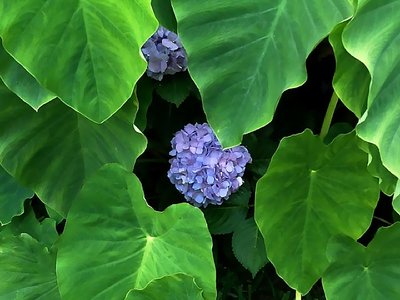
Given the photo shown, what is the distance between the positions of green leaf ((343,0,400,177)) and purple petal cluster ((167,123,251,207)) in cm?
29

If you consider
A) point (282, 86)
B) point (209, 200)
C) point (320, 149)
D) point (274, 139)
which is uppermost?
point (282, 86)

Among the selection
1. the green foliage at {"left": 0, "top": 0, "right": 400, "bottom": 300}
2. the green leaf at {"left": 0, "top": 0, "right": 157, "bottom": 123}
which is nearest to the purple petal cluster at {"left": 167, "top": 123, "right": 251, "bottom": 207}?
the green foliage at {"left": 0, "top": 0, "right": 400, "bottom": 300}

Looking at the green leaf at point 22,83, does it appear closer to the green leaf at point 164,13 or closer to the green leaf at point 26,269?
the green leaf at point 164,13

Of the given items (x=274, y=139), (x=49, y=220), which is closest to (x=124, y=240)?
(x=49, y=220)

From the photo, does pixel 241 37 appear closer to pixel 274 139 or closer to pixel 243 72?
pixel 243 72

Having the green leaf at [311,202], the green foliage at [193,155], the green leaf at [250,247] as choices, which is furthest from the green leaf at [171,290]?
the green leaf at [250,247]

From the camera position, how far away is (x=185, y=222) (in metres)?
1.13

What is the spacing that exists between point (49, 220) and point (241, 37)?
537mm

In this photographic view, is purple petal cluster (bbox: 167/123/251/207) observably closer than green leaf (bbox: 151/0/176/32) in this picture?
No

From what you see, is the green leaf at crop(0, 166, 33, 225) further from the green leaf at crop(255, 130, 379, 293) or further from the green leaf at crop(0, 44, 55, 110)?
the green leaf at crop(255, 130, 379, 293)

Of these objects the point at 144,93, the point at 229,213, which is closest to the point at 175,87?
the point at 144,93

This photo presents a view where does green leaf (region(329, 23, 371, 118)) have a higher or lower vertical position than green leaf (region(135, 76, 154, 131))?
higher

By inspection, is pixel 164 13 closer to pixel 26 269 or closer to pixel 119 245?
pixel 119 245

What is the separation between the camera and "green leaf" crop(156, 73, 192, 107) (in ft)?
4.13
